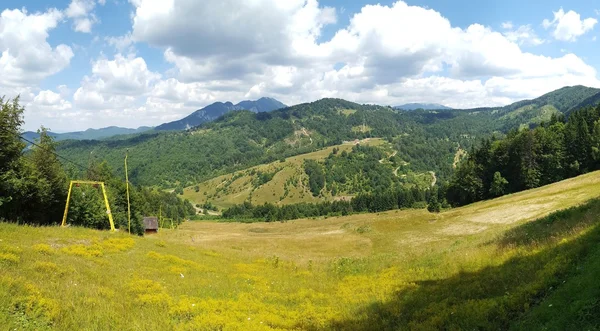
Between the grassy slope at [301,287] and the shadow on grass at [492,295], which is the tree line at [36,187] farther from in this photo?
the shadow on grass at [492,295]

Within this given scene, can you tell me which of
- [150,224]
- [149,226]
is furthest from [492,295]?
[150,224]

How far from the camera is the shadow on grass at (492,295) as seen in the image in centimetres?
1254

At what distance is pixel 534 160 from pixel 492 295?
351 feet

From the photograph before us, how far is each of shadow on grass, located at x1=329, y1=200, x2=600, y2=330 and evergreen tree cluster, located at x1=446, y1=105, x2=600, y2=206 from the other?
93.4 meters

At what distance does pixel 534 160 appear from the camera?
334ft

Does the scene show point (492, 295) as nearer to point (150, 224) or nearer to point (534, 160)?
point (150, 224)

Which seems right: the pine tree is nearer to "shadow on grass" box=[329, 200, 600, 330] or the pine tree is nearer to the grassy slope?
the grassy slope

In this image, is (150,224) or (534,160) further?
(534,160)

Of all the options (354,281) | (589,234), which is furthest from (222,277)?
(589,234)

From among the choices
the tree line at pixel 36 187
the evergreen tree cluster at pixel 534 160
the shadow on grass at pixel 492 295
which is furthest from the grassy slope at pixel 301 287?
the evergreen tree cluster at pixel 534 160

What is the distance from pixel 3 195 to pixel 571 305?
2150 inches

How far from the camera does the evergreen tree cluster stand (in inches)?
3735

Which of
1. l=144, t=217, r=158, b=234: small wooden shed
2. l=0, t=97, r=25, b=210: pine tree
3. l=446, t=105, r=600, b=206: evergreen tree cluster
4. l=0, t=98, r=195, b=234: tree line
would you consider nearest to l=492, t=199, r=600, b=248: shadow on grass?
l=0, t=98, r=195, b=234: tree line

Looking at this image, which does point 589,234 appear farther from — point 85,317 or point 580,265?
point 85,317
